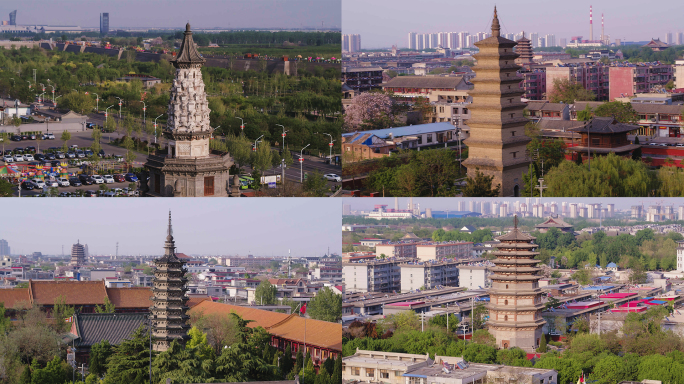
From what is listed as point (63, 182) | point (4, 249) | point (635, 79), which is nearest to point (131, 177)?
point (63, 182)

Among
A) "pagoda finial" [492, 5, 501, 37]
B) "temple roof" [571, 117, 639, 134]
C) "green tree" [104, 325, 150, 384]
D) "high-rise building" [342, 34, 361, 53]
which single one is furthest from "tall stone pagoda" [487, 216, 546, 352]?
"high-rise building" [342, 34, 361, 53]

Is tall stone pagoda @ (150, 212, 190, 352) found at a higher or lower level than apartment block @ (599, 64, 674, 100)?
lower

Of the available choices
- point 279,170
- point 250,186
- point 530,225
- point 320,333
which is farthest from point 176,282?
point 530,225

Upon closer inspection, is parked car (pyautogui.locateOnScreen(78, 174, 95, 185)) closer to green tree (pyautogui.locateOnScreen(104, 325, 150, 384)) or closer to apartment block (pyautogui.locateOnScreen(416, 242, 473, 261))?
green tree (pyautogui.locateOnScreen(104, 325, 150, 384))

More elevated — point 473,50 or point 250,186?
point 473,50

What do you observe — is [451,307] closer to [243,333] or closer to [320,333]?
[320,333]

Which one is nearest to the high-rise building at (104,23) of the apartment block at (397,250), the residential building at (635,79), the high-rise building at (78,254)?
the high-rise building at (78,254)
